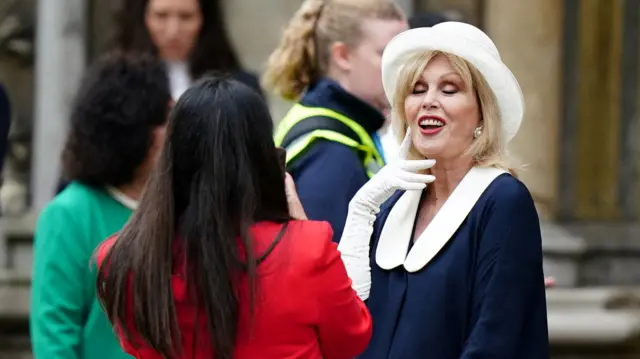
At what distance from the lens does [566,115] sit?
8.48 m

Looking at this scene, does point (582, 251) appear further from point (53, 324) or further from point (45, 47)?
point (53, 324)

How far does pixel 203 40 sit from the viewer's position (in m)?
6.14

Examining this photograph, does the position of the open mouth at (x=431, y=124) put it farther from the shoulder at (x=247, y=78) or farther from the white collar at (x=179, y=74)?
the white collar at (x=179, y=74)

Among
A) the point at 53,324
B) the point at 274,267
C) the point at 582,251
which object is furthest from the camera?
the point at 582,251

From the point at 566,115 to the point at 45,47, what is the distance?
9.38ft

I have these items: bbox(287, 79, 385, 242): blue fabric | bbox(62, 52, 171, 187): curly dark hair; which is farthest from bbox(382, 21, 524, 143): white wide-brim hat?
bbox(62, 52, 171, 187): curly dark hair

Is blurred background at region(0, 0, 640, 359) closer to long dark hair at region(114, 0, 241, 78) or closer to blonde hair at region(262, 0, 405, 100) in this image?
long dark hair at region(114, 0, 241, 78)

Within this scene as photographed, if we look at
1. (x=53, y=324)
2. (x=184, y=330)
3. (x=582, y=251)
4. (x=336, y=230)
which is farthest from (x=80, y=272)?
(x=582, y=251)

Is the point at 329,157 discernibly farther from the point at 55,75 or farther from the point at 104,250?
the point at 55,75

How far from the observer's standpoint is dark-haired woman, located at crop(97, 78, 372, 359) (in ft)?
10.6

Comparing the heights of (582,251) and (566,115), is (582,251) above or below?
below

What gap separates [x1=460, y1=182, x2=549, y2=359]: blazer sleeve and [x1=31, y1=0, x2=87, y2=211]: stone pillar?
5.30 meters

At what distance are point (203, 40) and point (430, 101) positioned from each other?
2691 mm

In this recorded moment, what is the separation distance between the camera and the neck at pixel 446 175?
142 inches
